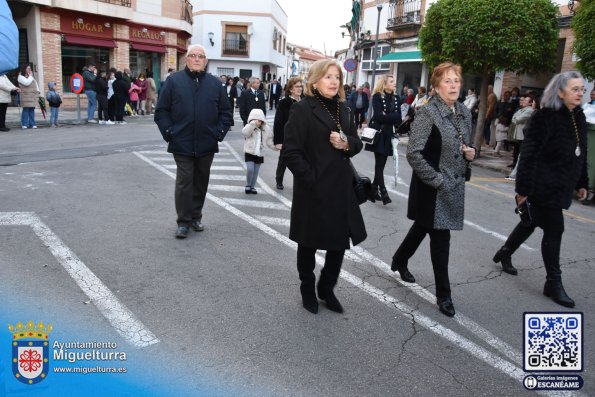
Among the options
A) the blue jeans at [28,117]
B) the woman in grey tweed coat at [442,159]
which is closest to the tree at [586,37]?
the woman in grey tweed coat at [442,159]

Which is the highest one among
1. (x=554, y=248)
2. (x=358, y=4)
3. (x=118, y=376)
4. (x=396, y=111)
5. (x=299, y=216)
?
(x=358, y=4)

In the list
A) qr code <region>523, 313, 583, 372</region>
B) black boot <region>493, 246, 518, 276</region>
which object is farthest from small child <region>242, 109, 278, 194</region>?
qr code <region>523, 313, 583, 372</region>

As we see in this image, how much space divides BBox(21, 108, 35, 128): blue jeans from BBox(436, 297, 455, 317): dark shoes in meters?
14.3

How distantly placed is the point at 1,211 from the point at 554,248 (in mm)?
6030

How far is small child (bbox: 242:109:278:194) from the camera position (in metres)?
7.75

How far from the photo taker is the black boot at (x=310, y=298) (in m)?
4.01

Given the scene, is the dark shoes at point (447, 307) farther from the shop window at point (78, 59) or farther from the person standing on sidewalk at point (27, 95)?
the shop window at point (78, 59)

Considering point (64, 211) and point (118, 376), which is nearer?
point (118, 376)

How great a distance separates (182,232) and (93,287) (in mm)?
1493

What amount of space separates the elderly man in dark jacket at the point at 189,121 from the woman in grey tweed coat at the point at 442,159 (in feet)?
8.11

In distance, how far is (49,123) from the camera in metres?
16.2

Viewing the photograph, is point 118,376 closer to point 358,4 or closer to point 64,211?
point 64,211

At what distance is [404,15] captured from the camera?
2342cm

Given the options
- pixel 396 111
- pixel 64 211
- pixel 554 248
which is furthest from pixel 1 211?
pixel 554 248
